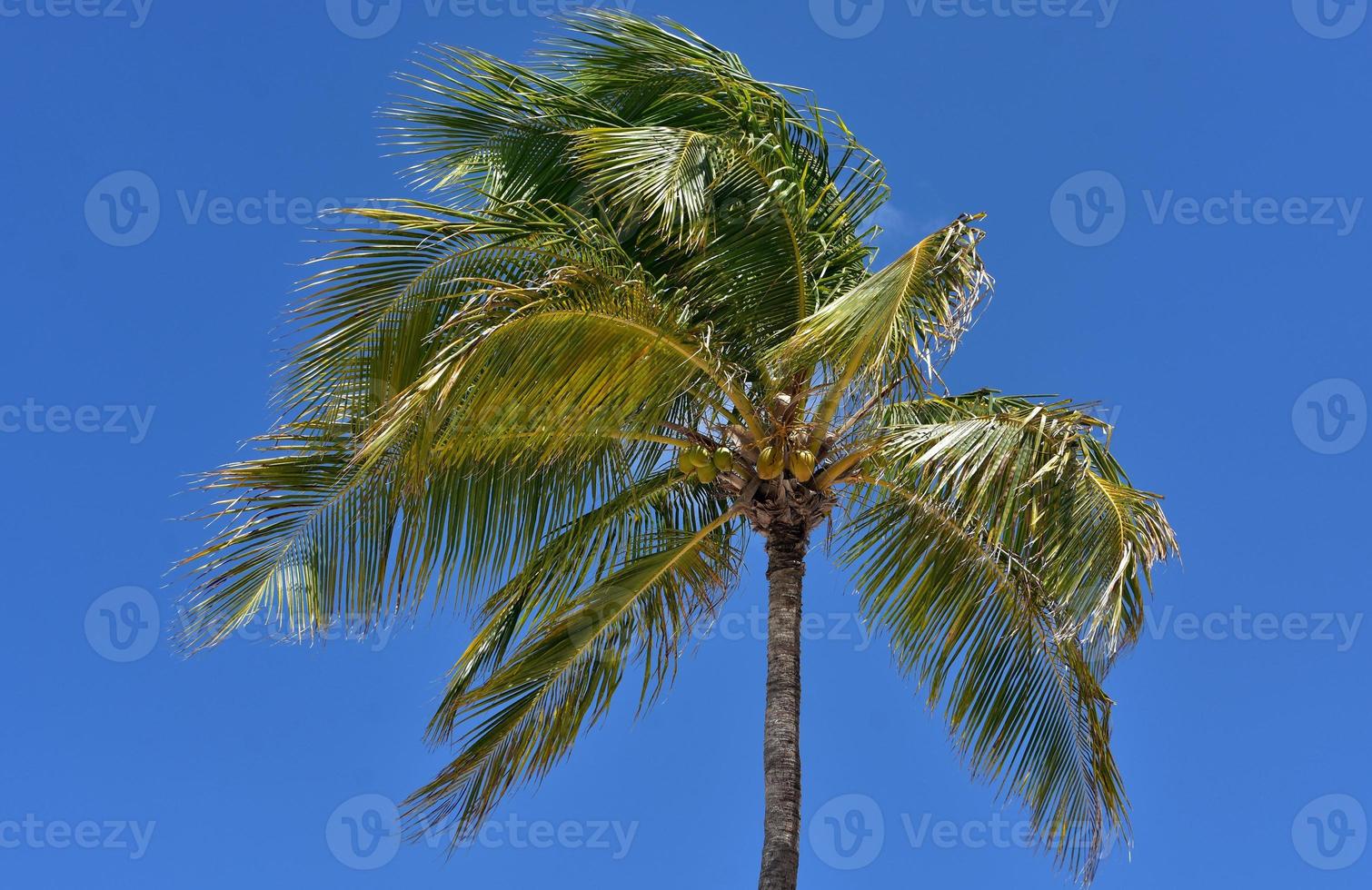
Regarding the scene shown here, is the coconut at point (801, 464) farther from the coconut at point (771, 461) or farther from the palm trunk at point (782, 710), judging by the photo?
the palm trunk at point (782, 710)

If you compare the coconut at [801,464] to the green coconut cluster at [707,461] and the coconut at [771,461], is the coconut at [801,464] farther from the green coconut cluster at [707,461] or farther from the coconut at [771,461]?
the green coconut cluster at [707,461]

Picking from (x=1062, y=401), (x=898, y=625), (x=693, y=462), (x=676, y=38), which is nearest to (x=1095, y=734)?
(x=898, y=625)

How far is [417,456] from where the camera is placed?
841 centimetres

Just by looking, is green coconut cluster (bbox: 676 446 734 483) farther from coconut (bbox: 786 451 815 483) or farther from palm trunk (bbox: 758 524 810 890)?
palm trunk (bbox: 758 524 810 890)

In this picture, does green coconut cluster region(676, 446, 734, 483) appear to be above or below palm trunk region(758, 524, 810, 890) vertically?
above

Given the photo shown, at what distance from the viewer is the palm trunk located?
9359 mm

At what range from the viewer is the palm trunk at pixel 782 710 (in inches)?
368

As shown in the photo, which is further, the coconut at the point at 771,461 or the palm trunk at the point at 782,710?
the coconut at the point at 771,461

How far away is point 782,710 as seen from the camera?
9.87m

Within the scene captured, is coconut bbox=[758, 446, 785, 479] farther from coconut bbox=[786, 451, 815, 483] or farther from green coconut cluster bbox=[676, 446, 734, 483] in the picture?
green coconut cluster bbox=[676, 446, 734, 483]

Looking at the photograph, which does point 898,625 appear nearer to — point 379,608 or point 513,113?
point 379,608

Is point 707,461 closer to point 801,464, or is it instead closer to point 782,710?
point 801,464

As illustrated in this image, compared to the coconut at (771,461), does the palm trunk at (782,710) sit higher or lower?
lower

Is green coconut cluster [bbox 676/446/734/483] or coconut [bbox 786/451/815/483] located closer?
coconut [bbox 786/451/815/483]
